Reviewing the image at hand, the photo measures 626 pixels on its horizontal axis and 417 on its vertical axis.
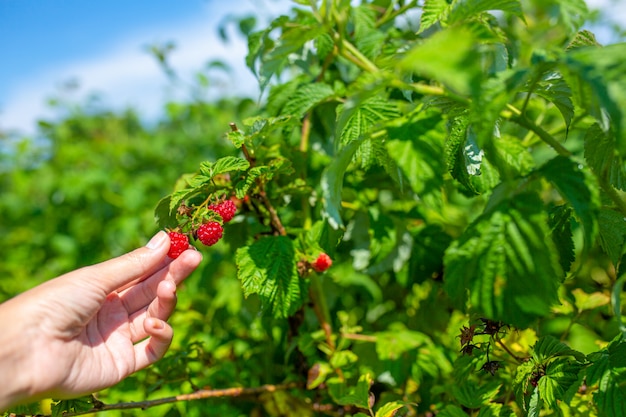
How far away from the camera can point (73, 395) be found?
1.19 m

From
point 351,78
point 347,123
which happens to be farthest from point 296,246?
point 351,78

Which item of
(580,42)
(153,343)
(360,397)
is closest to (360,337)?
(360,397)

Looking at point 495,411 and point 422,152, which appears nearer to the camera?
point 422,152

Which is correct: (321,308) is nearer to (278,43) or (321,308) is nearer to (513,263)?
(278,43)

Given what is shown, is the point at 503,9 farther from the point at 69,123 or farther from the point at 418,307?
the point at 69,123

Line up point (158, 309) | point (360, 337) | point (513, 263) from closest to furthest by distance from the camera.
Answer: point (513, 263)
point (158, 309)
point (360, 337)

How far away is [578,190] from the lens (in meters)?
0.87

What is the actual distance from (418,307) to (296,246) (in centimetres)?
81

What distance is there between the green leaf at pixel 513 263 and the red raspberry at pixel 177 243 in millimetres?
644

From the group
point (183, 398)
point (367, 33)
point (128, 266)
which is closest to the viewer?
point (128, 266)

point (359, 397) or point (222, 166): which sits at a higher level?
point (222, 166)

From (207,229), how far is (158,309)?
28cm

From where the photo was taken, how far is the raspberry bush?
87cm

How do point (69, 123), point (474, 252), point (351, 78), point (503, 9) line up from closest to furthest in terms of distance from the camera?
point (474, 252)
point (503, 9)
point (351, 78)
point (69, 123)
